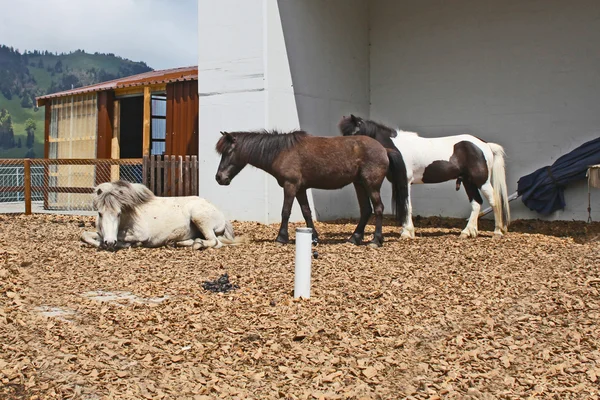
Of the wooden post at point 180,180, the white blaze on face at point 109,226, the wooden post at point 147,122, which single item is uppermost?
the wooden post at point 147,122

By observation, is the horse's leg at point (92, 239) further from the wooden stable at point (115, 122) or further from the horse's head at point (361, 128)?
the wooden stable at point (115, 122)

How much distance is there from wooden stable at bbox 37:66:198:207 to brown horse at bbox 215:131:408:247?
16.8 feet

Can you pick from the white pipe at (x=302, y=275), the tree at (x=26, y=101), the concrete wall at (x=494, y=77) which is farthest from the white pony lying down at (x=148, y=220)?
the tree at (x=26, y=101)

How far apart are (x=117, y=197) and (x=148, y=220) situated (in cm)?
52

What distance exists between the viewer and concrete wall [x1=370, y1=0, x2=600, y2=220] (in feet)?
37.2

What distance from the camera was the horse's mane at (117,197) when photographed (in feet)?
23.9

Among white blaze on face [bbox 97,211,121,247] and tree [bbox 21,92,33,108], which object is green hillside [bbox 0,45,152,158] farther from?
white blaze on face [bbox 97,211,121,247]

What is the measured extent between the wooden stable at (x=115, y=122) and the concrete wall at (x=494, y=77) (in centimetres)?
418

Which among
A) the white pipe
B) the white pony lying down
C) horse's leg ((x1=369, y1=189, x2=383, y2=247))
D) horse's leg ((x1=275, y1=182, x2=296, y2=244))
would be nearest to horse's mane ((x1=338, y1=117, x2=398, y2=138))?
horse's leg ((x1=369, y1=189, x2=383, y2=247))

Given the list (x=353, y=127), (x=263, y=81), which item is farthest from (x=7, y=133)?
(x=353, y=127)

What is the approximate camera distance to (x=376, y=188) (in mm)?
8172

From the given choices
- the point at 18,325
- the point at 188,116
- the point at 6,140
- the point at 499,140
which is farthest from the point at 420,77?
the point at 6,140

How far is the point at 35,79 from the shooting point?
300ft

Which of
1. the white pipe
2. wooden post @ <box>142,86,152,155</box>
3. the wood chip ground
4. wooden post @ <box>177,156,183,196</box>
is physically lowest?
the wood chip ground
